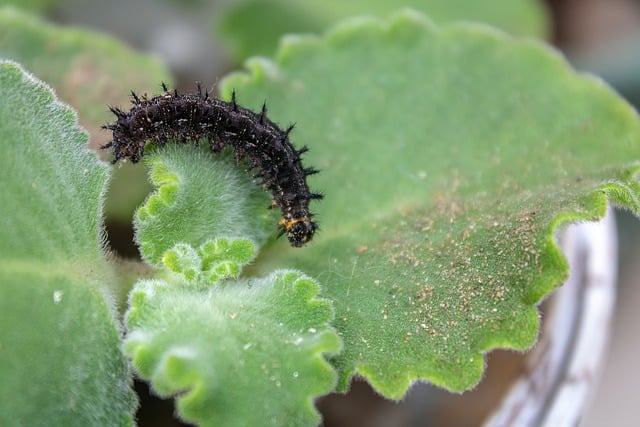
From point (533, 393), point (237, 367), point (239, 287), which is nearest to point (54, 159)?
point (239, 287)

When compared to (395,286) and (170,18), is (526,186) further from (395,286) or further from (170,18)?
(170,18)

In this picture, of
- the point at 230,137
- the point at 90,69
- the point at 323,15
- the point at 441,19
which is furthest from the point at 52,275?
the point at 441,19

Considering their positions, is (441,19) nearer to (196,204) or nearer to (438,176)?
(438,176)

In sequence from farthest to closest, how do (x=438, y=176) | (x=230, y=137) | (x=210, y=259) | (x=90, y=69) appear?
→ 1. (x=90, y=69)
2. (x=438, y=176)
3. (x=230, y=137)
4. (x=210, y=259)

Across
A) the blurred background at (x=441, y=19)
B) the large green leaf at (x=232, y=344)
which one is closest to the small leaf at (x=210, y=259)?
the large green leaf at (x=232, y=344)

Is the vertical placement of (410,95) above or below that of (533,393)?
above
